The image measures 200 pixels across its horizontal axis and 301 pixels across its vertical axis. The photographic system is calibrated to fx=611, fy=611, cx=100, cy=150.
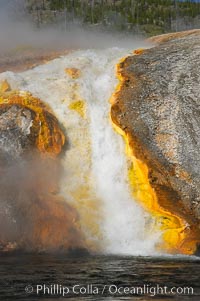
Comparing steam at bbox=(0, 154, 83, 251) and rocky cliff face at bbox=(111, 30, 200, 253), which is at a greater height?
rocky cliff face at bbox=(111, 30, 200, 253)

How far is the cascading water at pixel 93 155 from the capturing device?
647 inches

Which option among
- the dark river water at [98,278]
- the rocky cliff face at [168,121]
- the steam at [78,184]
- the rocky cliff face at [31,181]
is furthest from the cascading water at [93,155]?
the dark river water at [98,278]

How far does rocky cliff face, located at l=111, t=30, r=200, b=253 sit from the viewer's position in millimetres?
16578

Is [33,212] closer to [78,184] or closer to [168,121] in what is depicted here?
[78,184]

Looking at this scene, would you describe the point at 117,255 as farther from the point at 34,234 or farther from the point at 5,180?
the point at 5,180

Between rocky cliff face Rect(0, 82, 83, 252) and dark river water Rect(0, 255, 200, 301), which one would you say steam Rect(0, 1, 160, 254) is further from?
dark river water Rect(0, 255, 200, 301)

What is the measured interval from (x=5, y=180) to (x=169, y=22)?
8711 centimetres

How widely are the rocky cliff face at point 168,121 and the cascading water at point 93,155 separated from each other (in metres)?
0.55

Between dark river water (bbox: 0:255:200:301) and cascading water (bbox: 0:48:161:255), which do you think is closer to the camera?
dark river water (bbox: 0:255:200:301)

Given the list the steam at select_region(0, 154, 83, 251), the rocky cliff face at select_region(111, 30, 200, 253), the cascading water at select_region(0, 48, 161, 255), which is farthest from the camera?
the rocky cliff face at select_region(111, 30, 200, 253)

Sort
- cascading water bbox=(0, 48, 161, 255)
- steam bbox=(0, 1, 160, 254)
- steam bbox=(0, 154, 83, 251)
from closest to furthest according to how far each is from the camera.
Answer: steam bbox=(0, 154, 83, 251)
steam bbox=(0, 1, 160, 254)
cascading water bbox=(0, 48, 161, 255)

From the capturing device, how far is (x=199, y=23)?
9400 cm

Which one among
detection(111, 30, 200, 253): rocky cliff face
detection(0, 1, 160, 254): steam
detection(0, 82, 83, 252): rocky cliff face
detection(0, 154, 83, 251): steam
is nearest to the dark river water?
detection(0, 154, 83, 251): steam

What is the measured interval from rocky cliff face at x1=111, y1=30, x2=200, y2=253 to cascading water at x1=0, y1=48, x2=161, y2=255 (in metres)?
0.55
